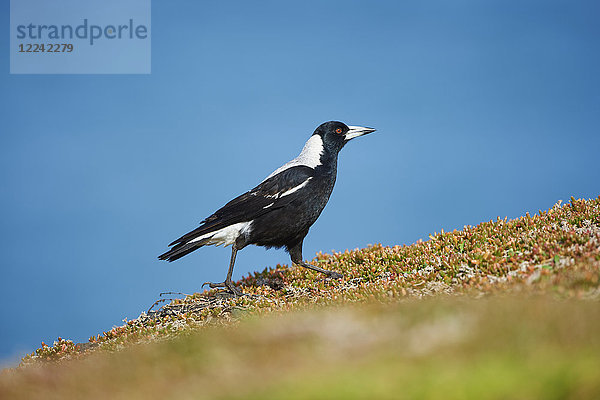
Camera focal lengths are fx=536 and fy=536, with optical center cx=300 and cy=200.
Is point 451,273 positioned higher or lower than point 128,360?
higher

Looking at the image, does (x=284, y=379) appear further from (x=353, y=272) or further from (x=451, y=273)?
(x=353, y=272)

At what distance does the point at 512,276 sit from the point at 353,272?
415 centimetres

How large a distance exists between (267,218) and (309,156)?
205cm

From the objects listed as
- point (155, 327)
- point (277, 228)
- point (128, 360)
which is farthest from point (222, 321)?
point (128, 360)

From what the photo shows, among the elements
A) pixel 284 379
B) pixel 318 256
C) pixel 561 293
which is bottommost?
pixel 284 379

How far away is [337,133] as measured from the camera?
1295cm

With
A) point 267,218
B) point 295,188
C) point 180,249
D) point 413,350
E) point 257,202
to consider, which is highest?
point 295,188

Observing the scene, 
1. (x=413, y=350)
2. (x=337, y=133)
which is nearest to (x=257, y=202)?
(x=337, y=133)

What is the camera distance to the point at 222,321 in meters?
9.65

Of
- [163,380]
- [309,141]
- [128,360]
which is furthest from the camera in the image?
[309,141]

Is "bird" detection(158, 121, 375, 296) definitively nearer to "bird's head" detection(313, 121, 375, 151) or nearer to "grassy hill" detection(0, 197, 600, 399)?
"bird's head" detection(313, 121, 375, 151)

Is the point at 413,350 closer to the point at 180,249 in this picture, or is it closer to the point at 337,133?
the point at 180,249

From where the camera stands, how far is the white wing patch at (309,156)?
12359mm

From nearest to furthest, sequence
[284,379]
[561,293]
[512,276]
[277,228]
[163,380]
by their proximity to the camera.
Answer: [284,379] < [163,380] < [561,293] < [512,276] < [277,228]
